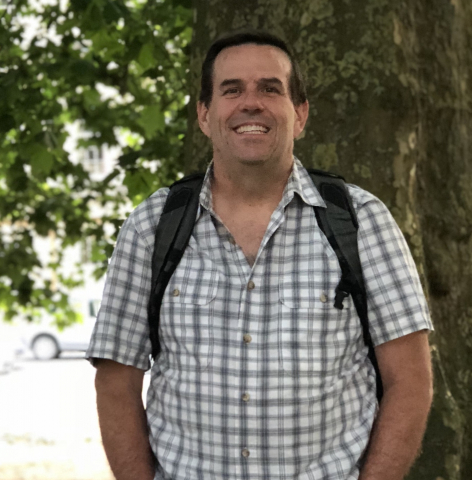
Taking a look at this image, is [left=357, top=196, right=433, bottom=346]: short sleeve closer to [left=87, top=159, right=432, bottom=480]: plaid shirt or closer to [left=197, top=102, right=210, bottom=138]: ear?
[left=87, top=159, right=432, bottom=480]: plaid shirt

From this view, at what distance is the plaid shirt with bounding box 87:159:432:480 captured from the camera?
256 cm

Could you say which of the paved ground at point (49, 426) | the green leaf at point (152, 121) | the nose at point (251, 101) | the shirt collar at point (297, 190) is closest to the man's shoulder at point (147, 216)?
the shirt collar at point (297, 190)

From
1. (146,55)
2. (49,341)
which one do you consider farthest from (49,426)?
(49,341)

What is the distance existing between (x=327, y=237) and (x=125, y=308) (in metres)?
0.61

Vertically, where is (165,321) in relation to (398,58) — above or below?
below

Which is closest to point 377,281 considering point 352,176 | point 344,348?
point 344,348

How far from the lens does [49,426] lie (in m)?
14.6

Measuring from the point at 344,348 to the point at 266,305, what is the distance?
0.24 metres

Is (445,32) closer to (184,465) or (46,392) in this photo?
(184,465)

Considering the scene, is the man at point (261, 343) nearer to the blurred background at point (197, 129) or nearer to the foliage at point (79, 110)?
the blurred background at point (197, 129)

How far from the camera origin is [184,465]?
2607mm

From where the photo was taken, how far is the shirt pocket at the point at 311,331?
8.37 ft

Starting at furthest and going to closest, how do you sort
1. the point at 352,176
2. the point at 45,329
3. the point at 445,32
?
the point at 45,329 → the point at 445,32 → the point at 352,176

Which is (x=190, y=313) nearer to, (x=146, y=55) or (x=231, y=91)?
(x=231, y=91)
